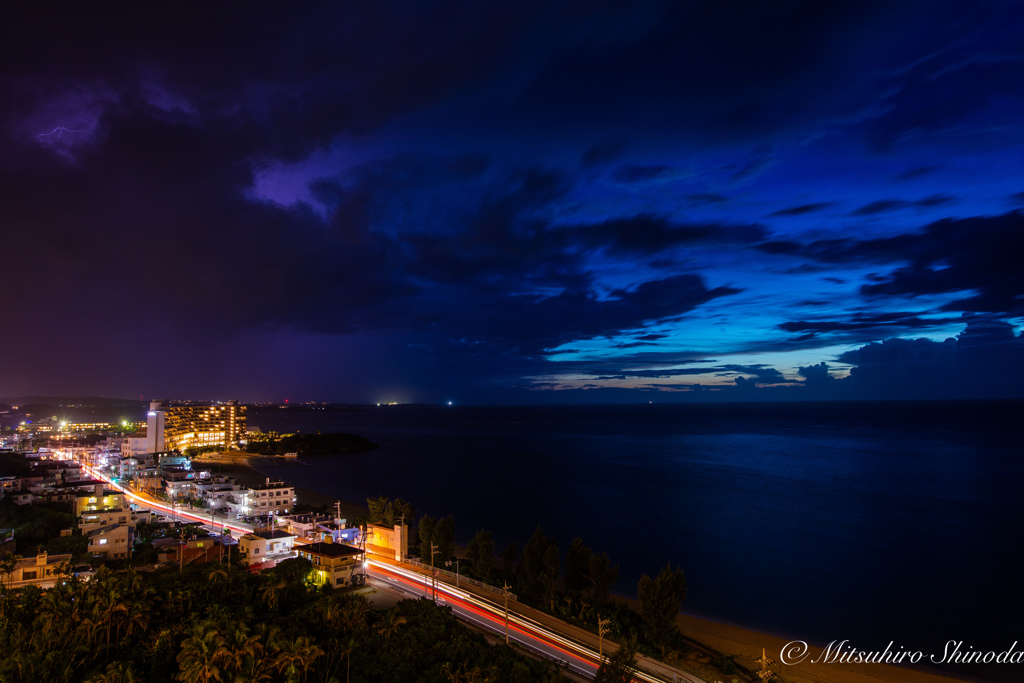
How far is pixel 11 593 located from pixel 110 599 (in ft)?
18.7

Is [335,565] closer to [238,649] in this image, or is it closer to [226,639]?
[226,639]

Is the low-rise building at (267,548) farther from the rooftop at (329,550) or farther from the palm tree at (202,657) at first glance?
the palm tree at (202,657)

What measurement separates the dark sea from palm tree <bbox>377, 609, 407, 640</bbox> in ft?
55.7

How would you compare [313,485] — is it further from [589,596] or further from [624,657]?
[624,657]

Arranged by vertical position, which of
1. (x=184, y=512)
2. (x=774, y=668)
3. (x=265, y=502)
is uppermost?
(x=265, y=502)

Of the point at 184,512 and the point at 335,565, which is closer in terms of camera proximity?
the point at 335,565

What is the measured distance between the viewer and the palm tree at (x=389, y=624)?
1708cm

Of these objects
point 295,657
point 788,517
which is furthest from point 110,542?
point 788,517

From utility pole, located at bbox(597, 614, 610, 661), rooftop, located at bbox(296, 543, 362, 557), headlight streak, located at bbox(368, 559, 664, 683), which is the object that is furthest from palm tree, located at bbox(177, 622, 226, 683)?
rooftop, located at bbox(296, 543, 362, 557)

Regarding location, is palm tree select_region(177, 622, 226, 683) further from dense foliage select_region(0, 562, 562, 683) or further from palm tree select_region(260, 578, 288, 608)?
palm tree select_region(260, 578, 288, 608)

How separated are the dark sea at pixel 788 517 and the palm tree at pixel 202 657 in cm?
2261

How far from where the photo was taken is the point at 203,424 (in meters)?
118

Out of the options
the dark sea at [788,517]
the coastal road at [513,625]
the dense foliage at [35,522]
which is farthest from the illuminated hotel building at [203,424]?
the coastal road at [513,625]
